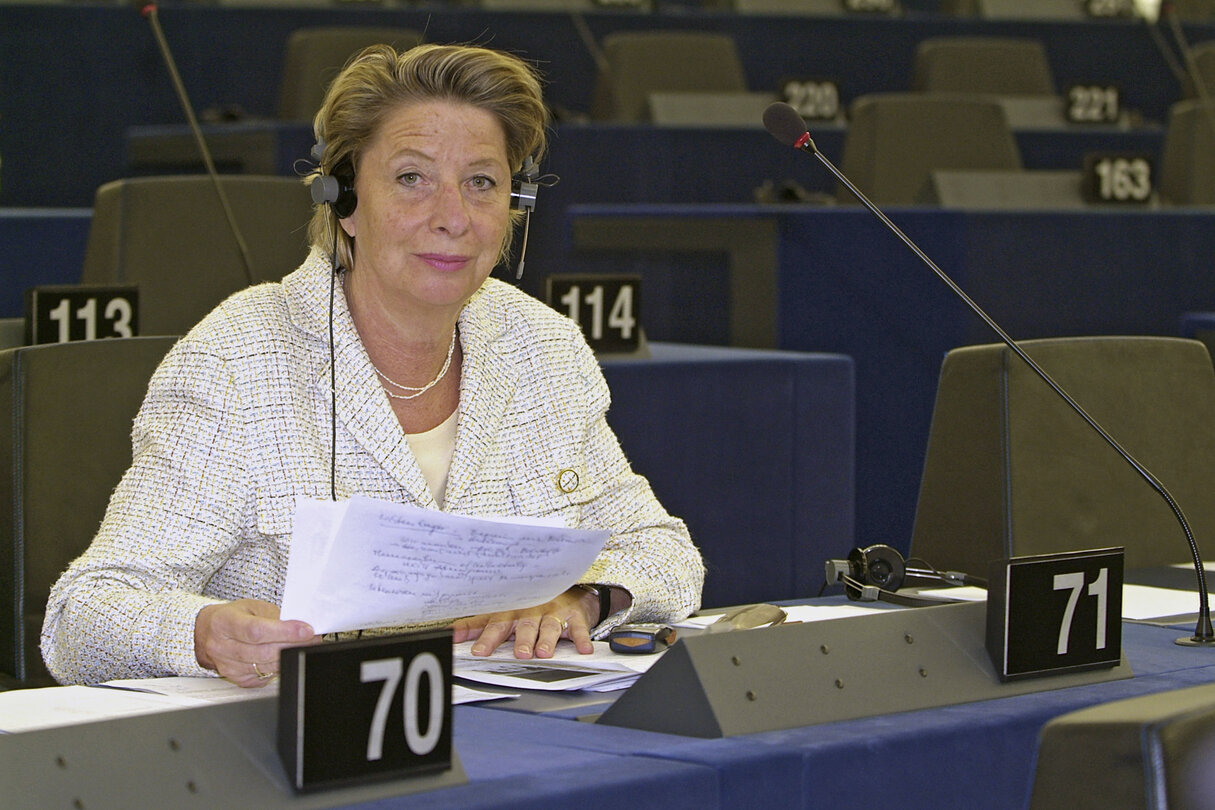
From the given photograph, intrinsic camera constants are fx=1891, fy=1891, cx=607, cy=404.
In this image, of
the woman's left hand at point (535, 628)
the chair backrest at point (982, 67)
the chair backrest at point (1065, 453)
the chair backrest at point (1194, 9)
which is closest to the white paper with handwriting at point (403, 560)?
the woman's left hand at point (535, 628)

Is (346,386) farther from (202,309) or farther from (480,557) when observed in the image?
(202,309)

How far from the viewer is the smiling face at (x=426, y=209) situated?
5.98 ft

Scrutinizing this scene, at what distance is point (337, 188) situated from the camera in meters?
1.83

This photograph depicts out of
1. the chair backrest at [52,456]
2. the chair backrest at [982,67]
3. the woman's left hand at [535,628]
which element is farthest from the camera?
the chair backrest at [982,67]

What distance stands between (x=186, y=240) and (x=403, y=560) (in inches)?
81.0

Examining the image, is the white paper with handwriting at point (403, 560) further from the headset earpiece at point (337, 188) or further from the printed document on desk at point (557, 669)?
the headset earpiece at point (337, 188)

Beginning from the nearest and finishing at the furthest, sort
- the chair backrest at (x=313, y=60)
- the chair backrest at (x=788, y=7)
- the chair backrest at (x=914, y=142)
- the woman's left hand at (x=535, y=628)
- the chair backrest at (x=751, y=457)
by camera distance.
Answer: the woman's left hand at (x=535, y=628) < the chair backrest at (x=751, y=457) < the chair backrest at (x=914, y=142) < the chair backrest at (x=313, y=60) < the chair backrest at (x=788, y=7)

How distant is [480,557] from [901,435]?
246 cm

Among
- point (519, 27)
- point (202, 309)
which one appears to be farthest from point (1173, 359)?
point (519, 27)

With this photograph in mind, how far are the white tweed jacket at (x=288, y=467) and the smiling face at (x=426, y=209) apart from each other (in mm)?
61

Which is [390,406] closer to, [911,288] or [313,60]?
[911,288]

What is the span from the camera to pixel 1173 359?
2.44 meters

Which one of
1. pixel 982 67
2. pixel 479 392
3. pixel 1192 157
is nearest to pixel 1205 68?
pixel 982 67

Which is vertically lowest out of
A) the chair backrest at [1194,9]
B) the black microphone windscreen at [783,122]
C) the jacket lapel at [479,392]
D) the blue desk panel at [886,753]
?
the blue desk panel at [886,753]
